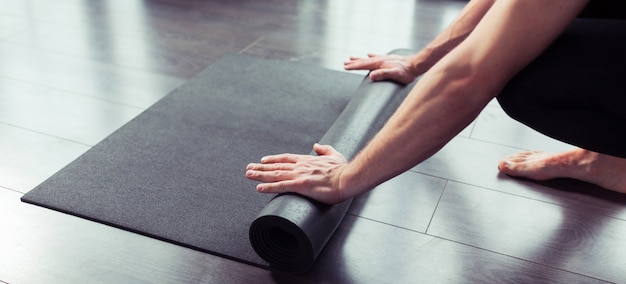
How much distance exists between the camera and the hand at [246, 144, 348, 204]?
1.39 metres

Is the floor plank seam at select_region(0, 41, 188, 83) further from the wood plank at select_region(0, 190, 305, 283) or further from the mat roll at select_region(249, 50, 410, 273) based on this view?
the mat roll at select_region(249, 50, 410, 273)

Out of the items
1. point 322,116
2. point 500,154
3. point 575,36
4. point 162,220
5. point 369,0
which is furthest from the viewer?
point 369,0

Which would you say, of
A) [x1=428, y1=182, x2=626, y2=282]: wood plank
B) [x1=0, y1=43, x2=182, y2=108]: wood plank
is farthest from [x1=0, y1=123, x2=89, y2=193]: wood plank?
[x1=428, y1=182, x2=626, y2=282]: wood plank

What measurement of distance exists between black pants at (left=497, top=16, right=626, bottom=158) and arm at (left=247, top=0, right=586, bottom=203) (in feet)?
0.14

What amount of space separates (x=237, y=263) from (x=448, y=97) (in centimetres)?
56

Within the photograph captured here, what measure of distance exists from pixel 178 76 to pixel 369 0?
53.0 inches

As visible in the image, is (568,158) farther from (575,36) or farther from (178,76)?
(178,76)

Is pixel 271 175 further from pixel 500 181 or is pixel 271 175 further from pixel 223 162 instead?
pixel 500 181

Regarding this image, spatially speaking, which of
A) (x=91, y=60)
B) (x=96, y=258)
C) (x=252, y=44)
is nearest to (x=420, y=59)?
(x=252, y=44)

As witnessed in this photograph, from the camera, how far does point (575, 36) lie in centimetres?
124

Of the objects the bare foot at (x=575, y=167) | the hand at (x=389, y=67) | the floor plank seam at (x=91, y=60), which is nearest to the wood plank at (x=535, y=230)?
the bare foot at (x=575, y=167)

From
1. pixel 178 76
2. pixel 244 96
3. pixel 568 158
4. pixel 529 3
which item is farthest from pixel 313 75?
pixel 529 3

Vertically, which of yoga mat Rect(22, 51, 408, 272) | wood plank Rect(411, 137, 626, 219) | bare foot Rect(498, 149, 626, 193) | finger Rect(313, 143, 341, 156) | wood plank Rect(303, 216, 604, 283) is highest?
finger Rect(313, 143, 341, 156)

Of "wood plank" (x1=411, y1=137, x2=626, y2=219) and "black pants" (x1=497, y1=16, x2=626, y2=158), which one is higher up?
"black pants" (x1=497, y1=16, x2=626, y2=158)
